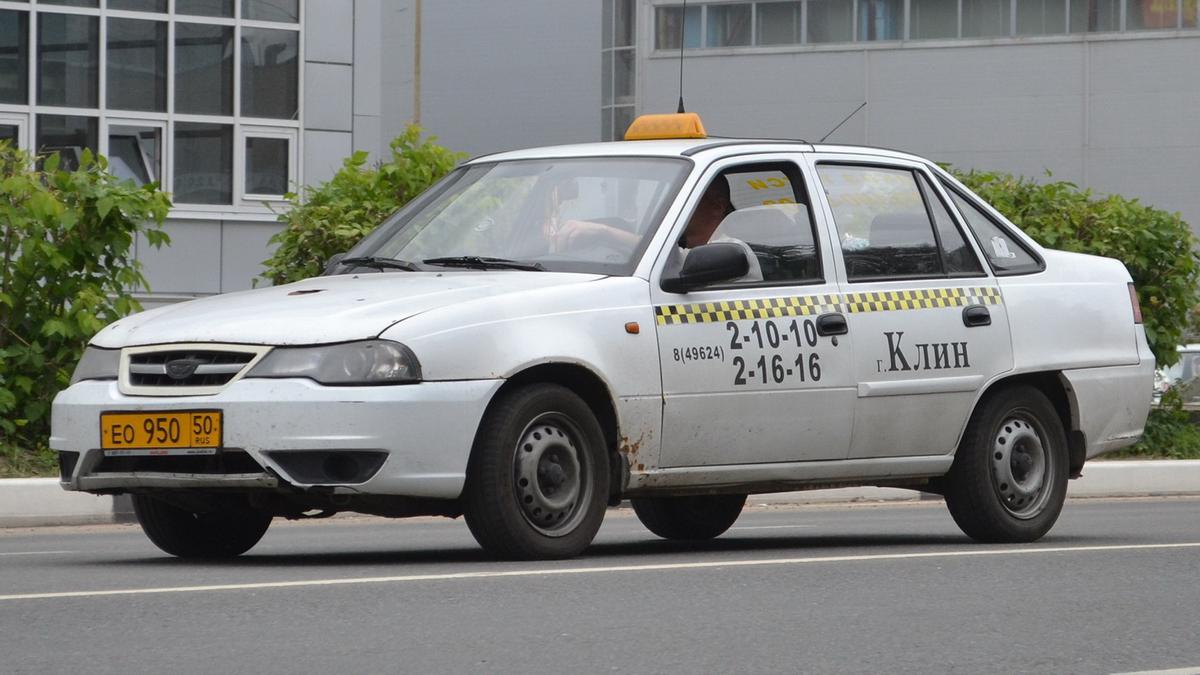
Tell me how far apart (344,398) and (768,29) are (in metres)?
59.1

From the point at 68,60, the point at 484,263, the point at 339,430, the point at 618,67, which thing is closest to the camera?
the point at 339,430

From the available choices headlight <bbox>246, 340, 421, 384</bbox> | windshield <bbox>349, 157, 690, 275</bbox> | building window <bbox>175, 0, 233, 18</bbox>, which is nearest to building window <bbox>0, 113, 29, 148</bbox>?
building window <bbox>175, 0, 233, 18</bbox>

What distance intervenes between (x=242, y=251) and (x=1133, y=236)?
11.2 meters

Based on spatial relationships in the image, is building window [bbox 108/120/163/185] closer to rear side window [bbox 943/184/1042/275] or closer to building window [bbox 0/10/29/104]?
building window [bbox 0/10/29/104]

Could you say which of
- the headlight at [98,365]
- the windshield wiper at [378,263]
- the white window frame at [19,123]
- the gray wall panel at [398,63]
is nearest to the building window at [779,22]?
the gray wall panel at [398,63]

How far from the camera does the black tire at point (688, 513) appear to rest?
10.8 metres

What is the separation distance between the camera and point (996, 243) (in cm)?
1048

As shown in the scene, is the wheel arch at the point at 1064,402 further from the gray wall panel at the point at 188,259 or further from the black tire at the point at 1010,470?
the gray wall panel at the point at 188,259

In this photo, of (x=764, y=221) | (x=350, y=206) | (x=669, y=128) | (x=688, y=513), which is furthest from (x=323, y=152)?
(x=764, y=221)

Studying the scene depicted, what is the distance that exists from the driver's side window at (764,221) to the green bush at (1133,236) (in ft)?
32.8

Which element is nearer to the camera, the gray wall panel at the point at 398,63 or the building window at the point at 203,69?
the building window at the point at 203,69

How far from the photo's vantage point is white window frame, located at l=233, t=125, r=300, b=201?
87.8ft

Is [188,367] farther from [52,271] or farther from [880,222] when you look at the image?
[52,271]

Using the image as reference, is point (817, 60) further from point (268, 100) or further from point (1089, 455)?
point (1089, 455)
